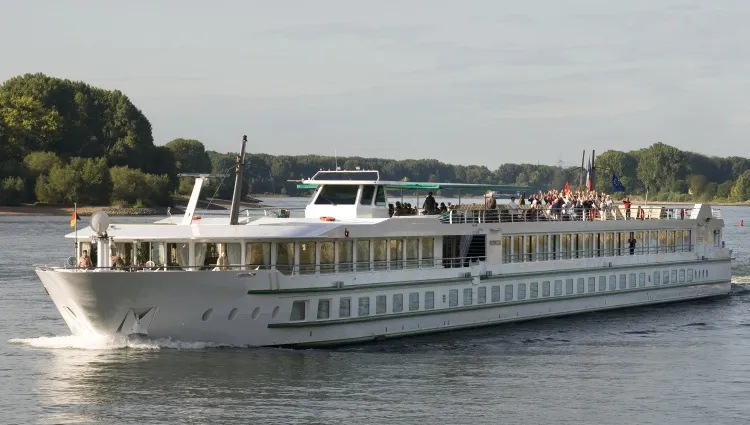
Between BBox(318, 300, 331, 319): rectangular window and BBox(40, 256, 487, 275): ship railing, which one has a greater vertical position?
BBox(40, 256, 487, 275): ship railing

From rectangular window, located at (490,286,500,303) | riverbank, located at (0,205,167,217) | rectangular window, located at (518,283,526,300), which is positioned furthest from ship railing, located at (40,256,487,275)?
riverbank, located at (0,205,167,217)

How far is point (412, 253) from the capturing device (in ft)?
115

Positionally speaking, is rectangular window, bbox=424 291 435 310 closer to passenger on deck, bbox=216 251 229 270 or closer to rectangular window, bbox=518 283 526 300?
rectangular window, bbox=518 283 526 300

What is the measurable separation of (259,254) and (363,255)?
3565 mm

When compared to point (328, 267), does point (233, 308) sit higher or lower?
lower

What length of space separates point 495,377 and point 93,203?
10625 centimetres

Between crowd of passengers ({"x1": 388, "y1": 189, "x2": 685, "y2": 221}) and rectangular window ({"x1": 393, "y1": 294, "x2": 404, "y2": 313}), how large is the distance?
10.7ft

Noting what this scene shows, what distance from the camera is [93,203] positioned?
13012 centimetres

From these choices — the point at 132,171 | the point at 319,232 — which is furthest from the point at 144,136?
the point at 319,232

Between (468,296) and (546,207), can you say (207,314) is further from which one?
(546,207)

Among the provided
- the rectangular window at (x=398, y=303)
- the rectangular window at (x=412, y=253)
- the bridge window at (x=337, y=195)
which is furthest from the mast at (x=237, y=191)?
the rectangular window at (x=412, y=253)

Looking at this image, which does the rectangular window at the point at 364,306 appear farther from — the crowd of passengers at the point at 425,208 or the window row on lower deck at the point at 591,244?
the window row on lower deck at the point at 591,244

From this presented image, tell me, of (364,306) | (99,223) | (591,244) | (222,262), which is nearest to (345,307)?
(364,306)

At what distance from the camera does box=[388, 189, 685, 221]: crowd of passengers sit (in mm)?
37094
